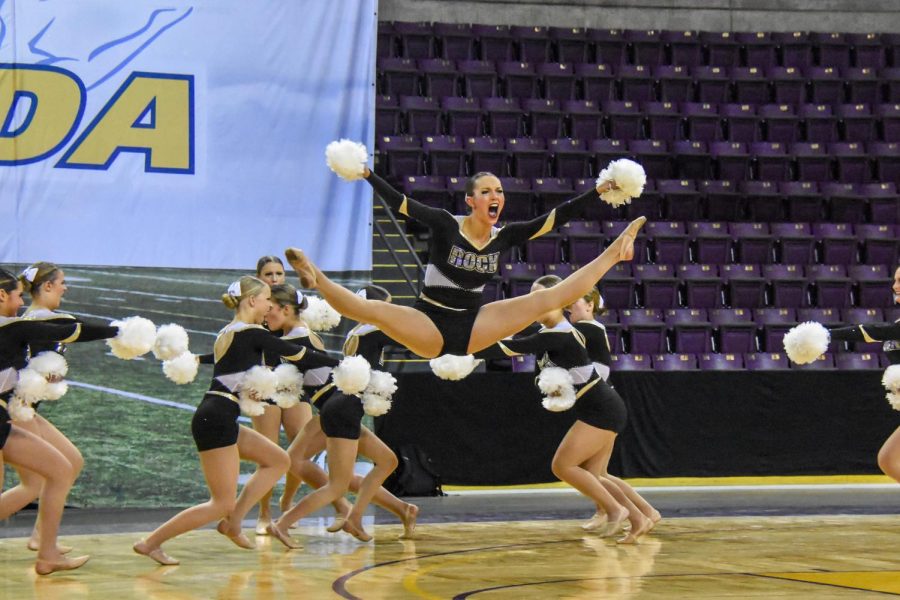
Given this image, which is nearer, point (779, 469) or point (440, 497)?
point (440, 497)

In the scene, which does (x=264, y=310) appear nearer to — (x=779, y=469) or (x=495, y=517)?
(x=495, y=517)

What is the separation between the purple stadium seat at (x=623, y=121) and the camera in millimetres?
15344

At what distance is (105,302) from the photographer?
9.65 metres

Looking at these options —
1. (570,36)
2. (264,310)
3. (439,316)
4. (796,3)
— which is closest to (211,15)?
(264,310)

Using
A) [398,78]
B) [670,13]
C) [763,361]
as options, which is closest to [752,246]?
[763,361]

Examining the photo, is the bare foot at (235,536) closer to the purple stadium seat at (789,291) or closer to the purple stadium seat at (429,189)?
the purple stadium seat at (429,189)

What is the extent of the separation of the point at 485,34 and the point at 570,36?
48.4 inches

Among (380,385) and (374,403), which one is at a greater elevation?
(380,385)

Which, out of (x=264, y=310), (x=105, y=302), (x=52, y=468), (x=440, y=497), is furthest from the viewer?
(x=440, y=497)

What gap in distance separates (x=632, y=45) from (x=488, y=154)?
142 inches

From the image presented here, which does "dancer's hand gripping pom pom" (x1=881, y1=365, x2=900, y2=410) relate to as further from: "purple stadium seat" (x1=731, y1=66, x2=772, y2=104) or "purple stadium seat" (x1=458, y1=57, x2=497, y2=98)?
"purple stadium seat" (x1=731, y1=66, x2=772, y2=104)

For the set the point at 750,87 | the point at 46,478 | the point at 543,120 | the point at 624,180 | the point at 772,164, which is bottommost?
the point at 46,478

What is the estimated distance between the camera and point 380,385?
7.26 metres

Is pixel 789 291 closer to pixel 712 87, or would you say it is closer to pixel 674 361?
pixel 674 361
